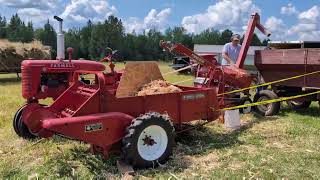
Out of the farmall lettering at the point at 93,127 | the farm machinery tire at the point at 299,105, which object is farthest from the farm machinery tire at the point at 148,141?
the farm machinery tire at the point at 299,105

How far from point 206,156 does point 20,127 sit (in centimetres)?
310

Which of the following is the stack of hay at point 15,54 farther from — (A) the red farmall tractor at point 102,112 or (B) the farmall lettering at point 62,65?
(B) the farmall lettering at point 62,65

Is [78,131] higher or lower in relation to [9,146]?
higher

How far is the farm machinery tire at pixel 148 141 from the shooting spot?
569 centimetres

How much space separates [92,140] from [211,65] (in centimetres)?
419

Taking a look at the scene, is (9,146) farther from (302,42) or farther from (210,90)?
(302,42)

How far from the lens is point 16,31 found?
153 feet

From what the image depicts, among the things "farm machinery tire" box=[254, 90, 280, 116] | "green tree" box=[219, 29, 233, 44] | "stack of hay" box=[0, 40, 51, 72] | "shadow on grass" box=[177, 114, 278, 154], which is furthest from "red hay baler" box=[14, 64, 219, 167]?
"green tree" box=[219, 29, 233, 44]

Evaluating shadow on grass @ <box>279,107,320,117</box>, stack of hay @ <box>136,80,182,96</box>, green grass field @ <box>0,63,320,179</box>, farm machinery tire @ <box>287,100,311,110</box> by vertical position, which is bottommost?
green grass field @ <box>0,63,320,179</box>

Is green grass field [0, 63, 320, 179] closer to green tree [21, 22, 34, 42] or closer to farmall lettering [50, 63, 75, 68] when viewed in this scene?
farmall lettering [50, 63, 75, 68]

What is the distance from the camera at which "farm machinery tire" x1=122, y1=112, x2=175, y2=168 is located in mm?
5691

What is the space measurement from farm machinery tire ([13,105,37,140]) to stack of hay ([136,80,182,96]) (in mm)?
1947

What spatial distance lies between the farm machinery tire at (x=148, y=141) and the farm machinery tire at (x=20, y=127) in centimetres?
233

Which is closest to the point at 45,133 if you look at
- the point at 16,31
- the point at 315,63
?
the point at 315,63
